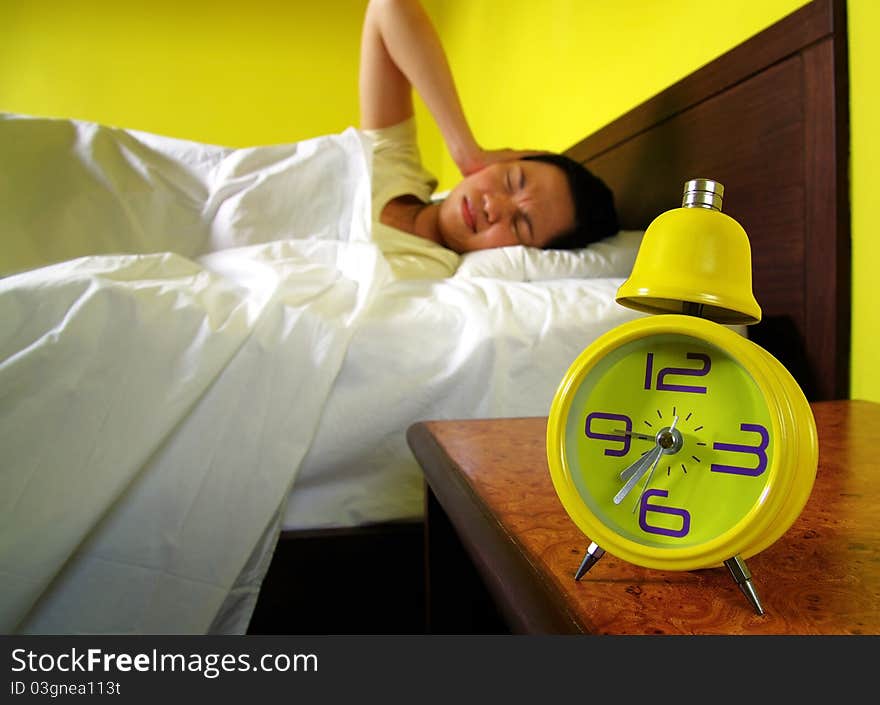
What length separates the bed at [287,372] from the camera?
2.05 ft

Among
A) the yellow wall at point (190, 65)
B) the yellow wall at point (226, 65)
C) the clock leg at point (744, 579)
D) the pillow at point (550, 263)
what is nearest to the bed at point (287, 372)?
the pillow at point (550, 263)

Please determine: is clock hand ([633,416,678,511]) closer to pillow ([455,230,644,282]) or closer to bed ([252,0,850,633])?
bed ([252,0,850,633])

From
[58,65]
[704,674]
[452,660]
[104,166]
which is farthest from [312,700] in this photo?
[58,65]

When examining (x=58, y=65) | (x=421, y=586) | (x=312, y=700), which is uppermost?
(x=58, y=65)

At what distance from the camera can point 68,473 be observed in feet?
2.00

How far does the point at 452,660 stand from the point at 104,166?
3.79ft

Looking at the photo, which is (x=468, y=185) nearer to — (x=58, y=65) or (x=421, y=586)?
(x=421, y=586)

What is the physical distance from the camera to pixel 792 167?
86 centimetres

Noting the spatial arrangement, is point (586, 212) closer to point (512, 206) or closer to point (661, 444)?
point (512, 206)

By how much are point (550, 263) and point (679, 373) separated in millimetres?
867

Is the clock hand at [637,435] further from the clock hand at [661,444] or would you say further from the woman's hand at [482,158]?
the woman's hand at [482,158]

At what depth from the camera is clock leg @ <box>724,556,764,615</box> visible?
0.28 metres

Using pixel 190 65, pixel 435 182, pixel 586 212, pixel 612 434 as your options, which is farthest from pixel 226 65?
pixel 612 434

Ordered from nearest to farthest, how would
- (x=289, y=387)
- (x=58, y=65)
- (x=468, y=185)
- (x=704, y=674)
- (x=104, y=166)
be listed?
1. (x=704, y=674)
2. (x=289, y=387)
3. (x=104, y=166)
4. (x=468, y=185)
5. (x=58, y=65)
